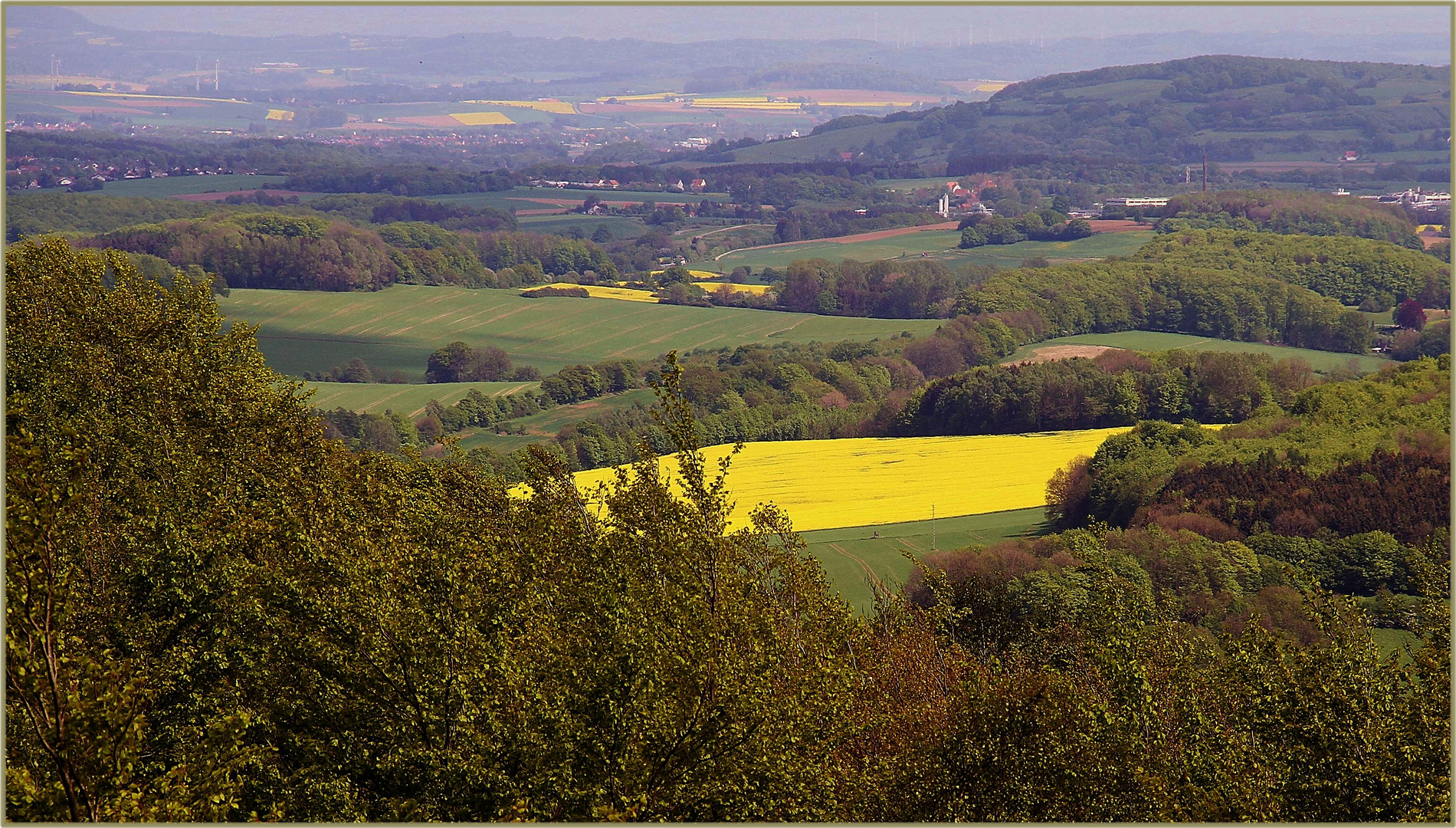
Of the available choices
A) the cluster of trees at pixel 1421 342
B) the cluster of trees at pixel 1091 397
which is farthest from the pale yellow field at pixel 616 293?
the cluster of trees at pixel 1421 342

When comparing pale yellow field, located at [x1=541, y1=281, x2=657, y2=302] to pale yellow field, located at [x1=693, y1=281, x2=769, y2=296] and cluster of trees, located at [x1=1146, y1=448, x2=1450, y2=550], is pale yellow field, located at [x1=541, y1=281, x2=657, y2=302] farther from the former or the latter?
cluster of trees, located at [x1=1146, y1=448, x2=1450, y2=550]

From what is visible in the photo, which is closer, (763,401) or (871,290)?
(763,401)

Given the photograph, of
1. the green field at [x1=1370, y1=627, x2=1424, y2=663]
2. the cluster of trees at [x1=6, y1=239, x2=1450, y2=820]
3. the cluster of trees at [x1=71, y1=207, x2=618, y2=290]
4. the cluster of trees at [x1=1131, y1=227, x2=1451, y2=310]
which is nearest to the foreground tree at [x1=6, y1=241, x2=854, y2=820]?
the cluster of trees at [x1=6, y1=239, x2=1450, y2=820]

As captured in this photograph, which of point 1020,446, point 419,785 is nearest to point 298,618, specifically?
point 419,785

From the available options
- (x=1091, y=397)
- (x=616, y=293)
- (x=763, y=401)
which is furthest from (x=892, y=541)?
(x=616, y=293)

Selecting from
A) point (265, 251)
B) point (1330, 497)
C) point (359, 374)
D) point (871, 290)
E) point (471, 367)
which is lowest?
point (359, 374)

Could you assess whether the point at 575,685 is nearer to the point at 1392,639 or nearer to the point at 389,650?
the point at 389,650

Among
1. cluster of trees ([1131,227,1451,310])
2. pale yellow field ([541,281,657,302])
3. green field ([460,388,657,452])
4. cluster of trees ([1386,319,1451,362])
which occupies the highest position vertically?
cluster of trees ([1131,227,1451,310])
